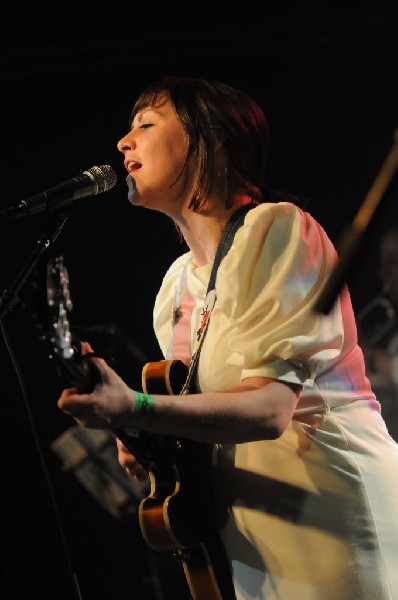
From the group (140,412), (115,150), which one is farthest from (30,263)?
(115,150)

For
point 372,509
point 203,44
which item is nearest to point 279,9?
point 203,44

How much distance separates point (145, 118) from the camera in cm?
219

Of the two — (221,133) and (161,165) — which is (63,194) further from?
(221,133)

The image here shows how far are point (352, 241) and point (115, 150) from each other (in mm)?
3407

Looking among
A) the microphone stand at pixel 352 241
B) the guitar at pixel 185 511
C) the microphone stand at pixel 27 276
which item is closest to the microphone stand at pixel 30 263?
the microphone stand at pixel 27 276

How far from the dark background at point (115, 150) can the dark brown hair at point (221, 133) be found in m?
1.98

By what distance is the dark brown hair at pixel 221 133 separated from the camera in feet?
6.80

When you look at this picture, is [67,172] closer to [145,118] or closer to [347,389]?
[145,118]

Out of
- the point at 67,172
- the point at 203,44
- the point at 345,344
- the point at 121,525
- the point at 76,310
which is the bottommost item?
the point at 121,525

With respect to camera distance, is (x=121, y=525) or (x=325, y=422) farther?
(x=121, y=525)

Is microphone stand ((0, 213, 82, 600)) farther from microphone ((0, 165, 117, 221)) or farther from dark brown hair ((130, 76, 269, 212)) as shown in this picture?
dark brown hair ((130, 76, 269, 212))

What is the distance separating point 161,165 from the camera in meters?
2.09

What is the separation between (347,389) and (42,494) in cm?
289

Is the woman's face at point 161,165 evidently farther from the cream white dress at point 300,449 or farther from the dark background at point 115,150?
the dark background at point 115,150
